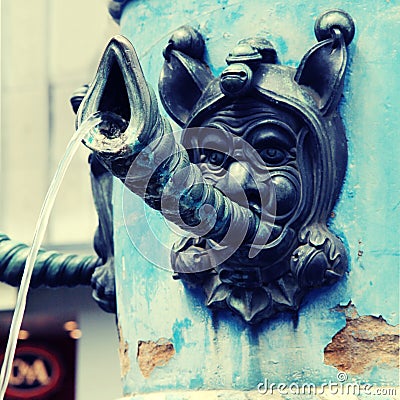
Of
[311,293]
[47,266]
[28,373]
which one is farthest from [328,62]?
[28,373]

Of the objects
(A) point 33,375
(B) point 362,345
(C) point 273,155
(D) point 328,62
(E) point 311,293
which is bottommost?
(B) point 362,345

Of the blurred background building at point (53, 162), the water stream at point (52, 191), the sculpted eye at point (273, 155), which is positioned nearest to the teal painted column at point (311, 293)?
the sculpted eye at point (273, 155)

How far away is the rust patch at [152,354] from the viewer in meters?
3.45

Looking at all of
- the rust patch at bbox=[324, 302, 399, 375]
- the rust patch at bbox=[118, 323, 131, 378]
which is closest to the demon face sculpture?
the rust patch at bbox=[324, 302, 399, 375]

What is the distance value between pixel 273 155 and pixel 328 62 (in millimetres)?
260

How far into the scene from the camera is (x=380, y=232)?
3.22 meters

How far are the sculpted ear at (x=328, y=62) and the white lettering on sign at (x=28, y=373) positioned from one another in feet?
19.9

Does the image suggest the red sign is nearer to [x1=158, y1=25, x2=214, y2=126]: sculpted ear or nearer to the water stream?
the water stream

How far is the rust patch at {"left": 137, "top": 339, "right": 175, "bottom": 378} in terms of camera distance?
136 inches

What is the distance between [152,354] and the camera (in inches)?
138

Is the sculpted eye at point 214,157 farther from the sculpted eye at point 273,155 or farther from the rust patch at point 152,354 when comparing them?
the rust patch at point 152,354

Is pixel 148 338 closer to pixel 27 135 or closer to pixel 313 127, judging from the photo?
pixel 313 127

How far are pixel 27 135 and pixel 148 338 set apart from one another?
20.7 feet

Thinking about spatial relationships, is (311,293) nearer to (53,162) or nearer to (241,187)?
(241,187)
